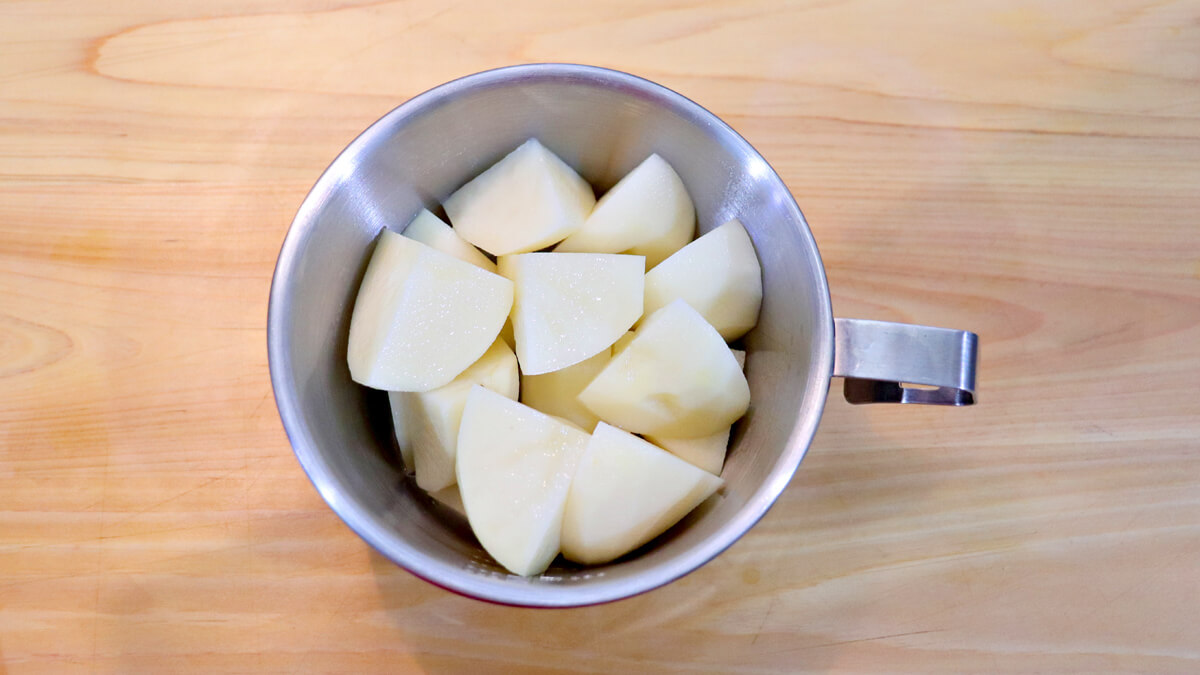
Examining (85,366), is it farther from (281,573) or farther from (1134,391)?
(1134,391)

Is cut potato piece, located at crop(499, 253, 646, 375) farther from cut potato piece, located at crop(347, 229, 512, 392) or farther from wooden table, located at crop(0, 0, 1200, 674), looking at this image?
wooden table, located at crop(0, 0, 1200, 674)

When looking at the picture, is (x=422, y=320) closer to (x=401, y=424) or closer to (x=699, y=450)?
(x=401, y=424)

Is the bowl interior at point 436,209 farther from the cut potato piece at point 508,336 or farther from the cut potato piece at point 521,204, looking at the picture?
the cut potato piece at point 508,336

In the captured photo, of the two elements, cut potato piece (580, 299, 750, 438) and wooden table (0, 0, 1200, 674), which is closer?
cut potato piece (580, 299, 750, 438)

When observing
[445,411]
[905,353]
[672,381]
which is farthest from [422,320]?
[905,353]

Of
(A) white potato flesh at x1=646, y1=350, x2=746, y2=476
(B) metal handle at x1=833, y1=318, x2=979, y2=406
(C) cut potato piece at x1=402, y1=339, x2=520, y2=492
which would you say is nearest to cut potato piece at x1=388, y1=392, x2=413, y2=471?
(C) cut potato piece at x1=402, y1=339, x2=520, y2=492
